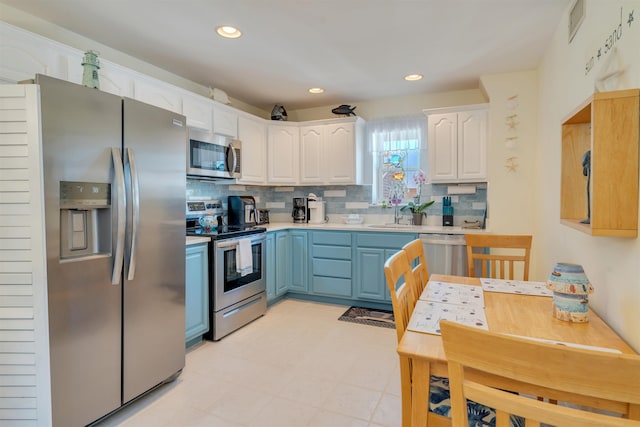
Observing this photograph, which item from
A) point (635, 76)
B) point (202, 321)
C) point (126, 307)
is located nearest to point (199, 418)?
point (126, 307)

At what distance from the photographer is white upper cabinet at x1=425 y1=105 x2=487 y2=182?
3.38 metres

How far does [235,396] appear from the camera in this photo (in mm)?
2057

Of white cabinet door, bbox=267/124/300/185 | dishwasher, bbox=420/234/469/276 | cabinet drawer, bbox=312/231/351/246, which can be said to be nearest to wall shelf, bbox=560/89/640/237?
dishwasher, bbox=420/234/469/276

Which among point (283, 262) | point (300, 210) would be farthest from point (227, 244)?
point (300, 210)

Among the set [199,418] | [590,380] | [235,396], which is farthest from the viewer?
[235,396]

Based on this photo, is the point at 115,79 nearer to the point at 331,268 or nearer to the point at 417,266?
the point at 417,266

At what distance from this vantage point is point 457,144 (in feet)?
11.4

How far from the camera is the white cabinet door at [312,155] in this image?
4109mm

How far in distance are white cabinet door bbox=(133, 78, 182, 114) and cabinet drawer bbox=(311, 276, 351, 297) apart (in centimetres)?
225

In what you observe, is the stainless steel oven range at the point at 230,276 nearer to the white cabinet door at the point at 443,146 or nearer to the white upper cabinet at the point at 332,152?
the white upper cabinet at the point at 332,152

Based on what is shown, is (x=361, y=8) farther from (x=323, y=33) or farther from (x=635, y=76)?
(x=635, y=76)

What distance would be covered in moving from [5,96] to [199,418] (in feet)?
6.06

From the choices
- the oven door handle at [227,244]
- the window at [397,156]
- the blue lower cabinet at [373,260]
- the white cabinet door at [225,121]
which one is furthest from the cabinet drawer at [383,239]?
the white cabinet door at [225,121]

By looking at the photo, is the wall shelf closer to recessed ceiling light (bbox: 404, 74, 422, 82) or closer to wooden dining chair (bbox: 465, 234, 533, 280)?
wooden dining chair (bbox: 465, 234, 533, 280)
